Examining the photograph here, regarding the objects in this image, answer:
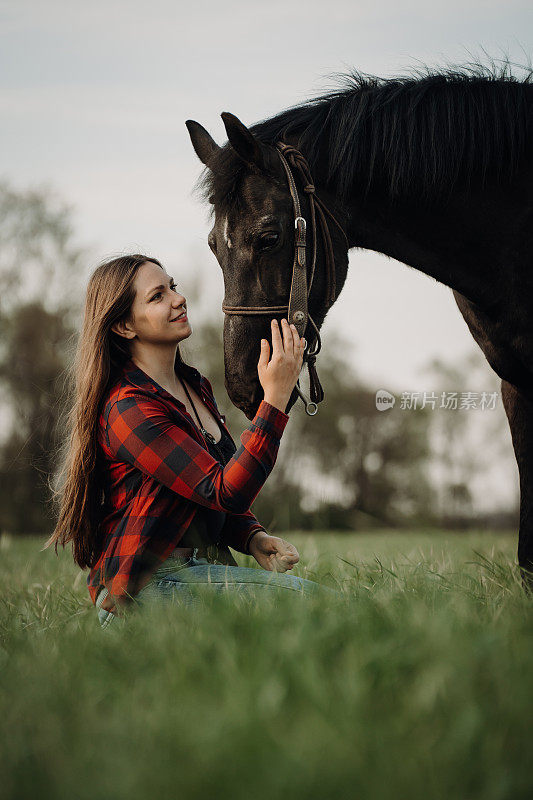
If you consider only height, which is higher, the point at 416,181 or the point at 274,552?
the point at 416,181

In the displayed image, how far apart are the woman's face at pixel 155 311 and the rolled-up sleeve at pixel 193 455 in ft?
1.10

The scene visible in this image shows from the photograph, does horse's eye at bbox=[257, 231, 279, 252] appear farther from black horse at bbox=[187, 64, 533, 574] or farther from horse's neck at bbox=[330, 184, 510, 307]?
horse's neck at bbox=[330, 184, 510, 307]

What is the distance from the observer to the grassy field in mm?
1157

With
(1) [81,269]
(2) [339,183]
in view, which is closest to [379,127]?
(2) [339,183]

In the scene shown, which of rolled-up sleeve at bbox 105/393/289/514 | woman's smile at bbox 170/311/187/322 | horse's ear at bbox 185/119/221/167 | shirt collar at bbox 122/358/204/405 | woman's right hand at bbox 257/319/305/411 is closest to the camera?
rolled-up sleeve at bbox 105/393/289/514

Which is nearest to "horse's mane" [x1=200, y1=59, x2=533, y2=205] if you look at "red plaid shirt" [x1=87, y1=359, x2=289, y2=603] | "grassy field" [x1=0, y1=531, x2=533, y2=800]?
"red plaid shirt" [x1=87, y1=359, x2=289, y2=603]

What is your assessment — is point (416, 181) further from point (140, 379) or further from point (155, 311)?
point (140, 379)

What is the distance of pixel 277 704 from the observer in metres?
1.38

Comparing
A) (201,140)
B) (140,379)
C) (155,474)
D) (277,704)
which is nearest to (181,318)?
(140,379)

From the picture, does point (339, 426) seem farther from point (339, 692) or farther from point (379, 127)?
point (339, 692)

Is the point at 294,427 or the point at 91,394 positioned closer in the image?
the point at 91,394

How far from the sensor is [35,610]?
121 inches

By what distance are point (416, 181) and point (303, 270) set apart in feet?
2.39

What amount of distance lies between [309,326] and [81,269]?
14.5 m
